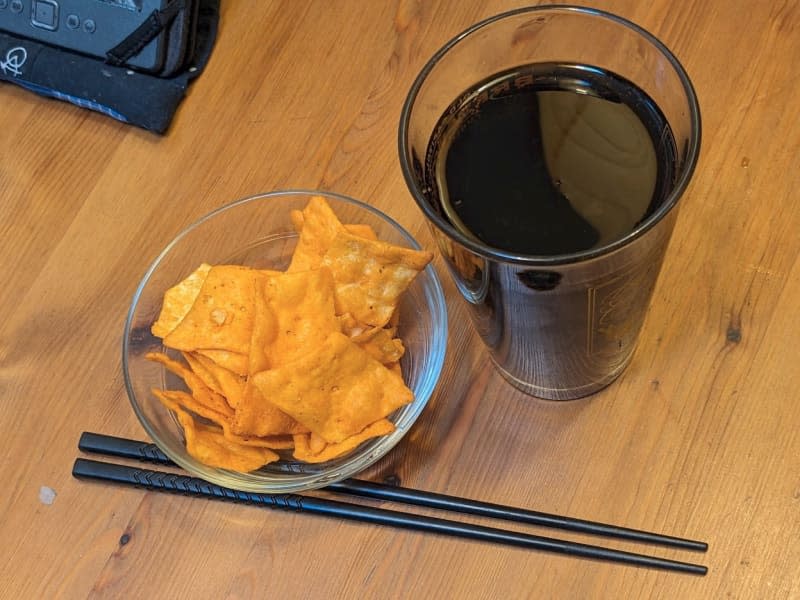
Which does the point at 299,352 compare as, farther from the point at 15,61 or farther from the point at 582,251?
the point at 15,61

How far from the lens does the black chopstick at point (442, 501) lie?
58cm

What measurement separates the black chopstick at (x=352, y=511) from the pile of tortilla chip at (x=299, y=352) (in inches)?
1.6

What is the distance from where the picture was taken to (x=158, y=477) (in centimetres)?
62

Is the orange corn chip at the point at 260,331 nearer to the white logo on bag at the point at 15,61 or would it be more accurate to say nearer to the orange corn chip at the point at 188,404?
the orange corn chip at the point at 188,404

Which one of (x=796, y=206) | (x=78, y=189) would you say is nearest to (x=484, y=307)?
(x=796, y=206)

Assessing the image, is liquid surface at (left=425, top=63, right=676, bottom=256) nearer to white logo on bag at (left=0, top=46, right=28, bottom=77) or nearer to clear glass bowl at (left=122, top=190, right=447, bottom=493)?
clear glass bowl at (left=122, top=190, right=447, bottom=493)

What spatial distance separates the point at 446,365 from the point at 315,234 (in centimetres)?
13

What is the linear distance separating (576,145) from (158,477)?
360 mm

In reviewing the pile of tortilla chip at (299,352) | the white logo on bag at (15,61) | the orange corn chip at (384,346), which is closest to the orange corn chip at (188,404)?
the pile of tortilla chip at (299,352)

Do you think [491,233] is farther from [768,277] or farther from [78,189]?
[78,189]

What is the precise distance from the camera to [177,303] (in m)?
0.63

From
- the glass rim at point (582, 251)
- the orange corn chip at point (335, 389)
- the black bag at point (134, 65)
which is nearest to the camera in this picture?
the glass rim at point (582, 251)

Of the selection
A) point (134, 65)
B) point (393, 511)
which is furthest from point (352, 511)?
point (134, 65)

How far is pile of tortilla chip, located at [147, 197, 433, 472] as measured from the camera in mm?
555
